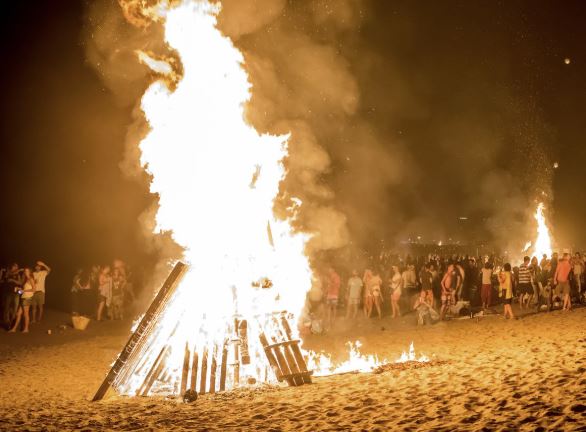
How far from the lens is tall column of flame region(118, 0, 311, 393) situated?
→ 9.59m

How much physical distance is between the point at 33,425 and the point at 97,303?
11.4 m

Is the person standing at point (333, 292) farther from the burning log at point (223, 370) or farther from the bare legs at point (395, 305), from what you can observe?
the burning log at point (223, 370)

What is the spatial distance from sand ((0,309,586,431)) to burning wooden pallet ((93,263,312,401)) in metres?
0.37

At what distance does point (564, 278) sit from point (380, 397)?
28.9 feet

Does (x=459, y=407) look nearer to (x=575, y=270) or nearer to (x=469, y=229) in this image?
(x=575, y=270)

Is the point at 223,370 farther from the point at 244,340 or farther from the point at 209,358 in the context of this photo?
the point at 244,340

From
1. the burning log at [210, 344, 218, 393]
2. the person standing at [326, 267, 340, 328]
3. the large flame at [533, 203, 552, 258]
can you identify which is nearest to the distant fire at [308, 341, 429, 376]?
the burning log at [210, 344, 218, 393]

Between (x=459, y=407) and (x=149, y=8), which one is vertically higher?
(x=149, y=8)

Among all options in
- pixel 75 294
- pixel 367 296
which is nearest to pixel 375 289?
pixel 367 296

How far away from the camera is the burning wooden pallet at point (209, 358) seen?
26.8 ft

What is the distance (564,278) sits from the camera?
13414 mm

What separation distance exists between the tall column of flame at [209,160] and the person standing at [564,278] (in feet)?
24.8

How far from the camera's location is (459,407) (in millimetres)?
5840

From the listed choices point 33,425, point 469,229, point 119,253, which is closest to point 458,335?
point 33,425
